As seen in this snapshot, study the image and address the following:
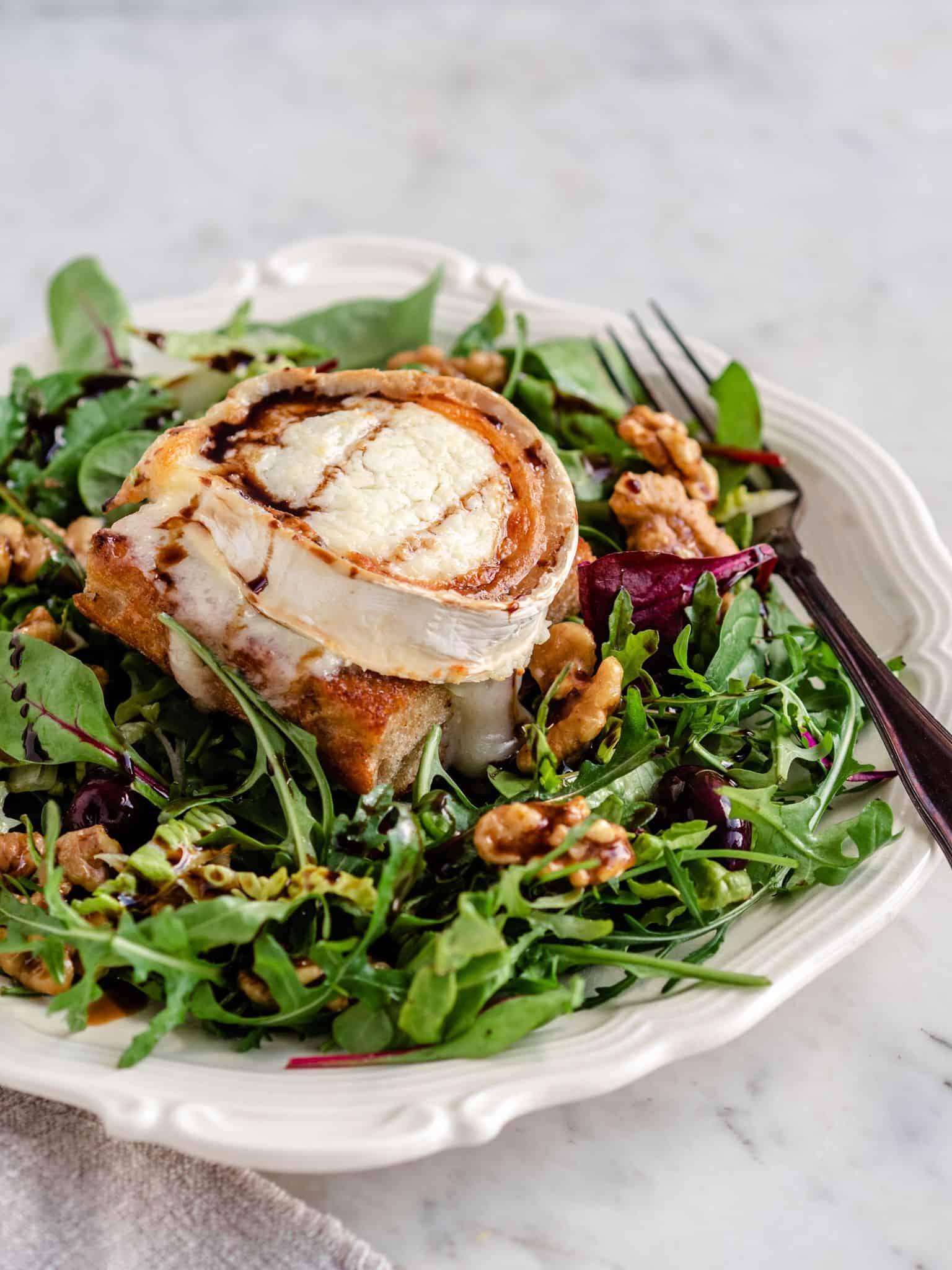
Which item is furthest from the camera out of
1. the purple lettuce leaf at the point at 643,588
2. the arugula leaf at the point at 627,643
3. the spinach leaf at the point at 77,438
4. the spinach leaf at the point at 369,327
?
the spinach leaf at the point at 369,327

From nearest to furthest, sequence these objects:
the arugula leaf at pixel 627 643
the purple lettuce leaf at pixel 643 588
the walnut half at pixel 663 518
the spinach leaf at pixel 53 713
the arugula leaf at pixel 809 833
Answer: the arugula leaf at pixel 809 833 → the spinach leaf at pixel 53 713 → the arugula leaf at pixel 627 643 → the purple lettuce leaf at pixel 643 588 → the walnut half at pixel 663 518

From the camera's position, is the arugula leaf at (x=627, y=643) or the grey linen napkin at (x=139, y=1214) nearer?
the grey linen napkin at (x=139, y=1214)

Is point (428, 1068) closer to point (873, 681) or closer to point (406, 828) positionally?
point (406, 828)

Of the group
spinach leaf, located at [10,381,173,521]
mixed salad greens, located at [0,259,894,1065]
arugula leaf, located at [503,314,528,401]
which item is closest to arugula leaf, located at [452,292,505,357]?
arugula leaf, located at [503,314,528,401]

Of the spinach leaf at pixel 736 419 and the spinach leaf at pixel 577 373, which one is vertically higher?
the spinach leaf at pixel 577 373

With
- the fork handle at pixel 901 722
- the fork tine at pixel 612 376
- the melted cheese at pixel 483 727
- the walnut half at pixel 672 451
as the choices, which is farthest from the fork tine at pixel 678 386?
the melted cheese at pixel 483 727

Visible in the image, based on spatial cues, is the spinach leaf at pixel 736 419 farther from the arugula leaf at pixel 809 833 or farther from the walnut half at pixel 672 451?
the arugula leaf at pixel 809 833
